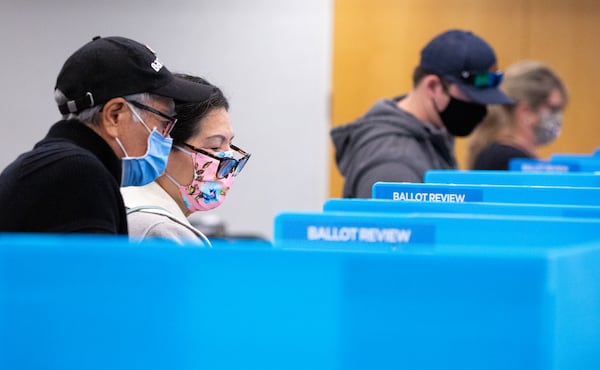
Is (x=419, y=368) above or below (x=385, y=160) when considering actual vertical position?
above

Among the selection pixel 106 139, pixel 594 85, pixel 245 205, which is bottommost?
pixel 245 205

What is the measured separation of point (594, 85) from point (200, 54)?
241 cm

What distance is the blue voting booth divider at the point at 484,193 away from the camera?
1913 mm

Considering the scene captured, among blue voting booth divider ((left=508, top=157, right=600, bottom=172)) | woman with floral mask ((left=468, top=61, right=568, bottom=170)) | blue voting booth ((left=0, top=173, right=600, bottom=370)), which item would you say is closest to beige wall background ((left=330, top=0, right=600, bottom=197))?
woman with floral mask ((left=468, top=61, right=568, bottom=170))

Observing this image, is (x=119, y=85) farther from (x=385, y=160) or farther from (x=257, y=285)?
(x=385, y=160)

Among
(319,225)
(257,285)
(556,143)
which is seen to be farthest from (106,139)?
(556,143)

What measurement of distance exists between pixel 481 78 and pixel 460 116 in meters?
0.14

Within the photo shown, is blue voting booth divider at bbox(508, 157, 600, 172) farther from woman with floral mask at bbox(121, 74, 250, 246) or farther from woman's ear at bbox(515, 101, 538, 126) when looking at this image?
woman with floral mask at bbox(121, 74, 250, 246)

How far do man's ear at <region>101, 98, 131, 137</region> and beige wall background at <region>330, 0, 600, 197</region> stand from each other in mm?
4300

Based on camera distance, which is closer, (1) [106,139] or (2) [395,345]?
(2) [395,345]

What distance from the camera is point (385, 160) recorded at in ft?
10.3

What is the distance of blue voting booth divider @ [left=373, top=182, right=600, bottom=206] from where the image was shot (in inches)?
75.3

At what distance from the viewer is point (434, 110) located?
135 inches

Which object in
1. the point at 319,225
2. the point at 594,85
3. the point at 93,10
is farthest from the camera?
the point at 594,85
